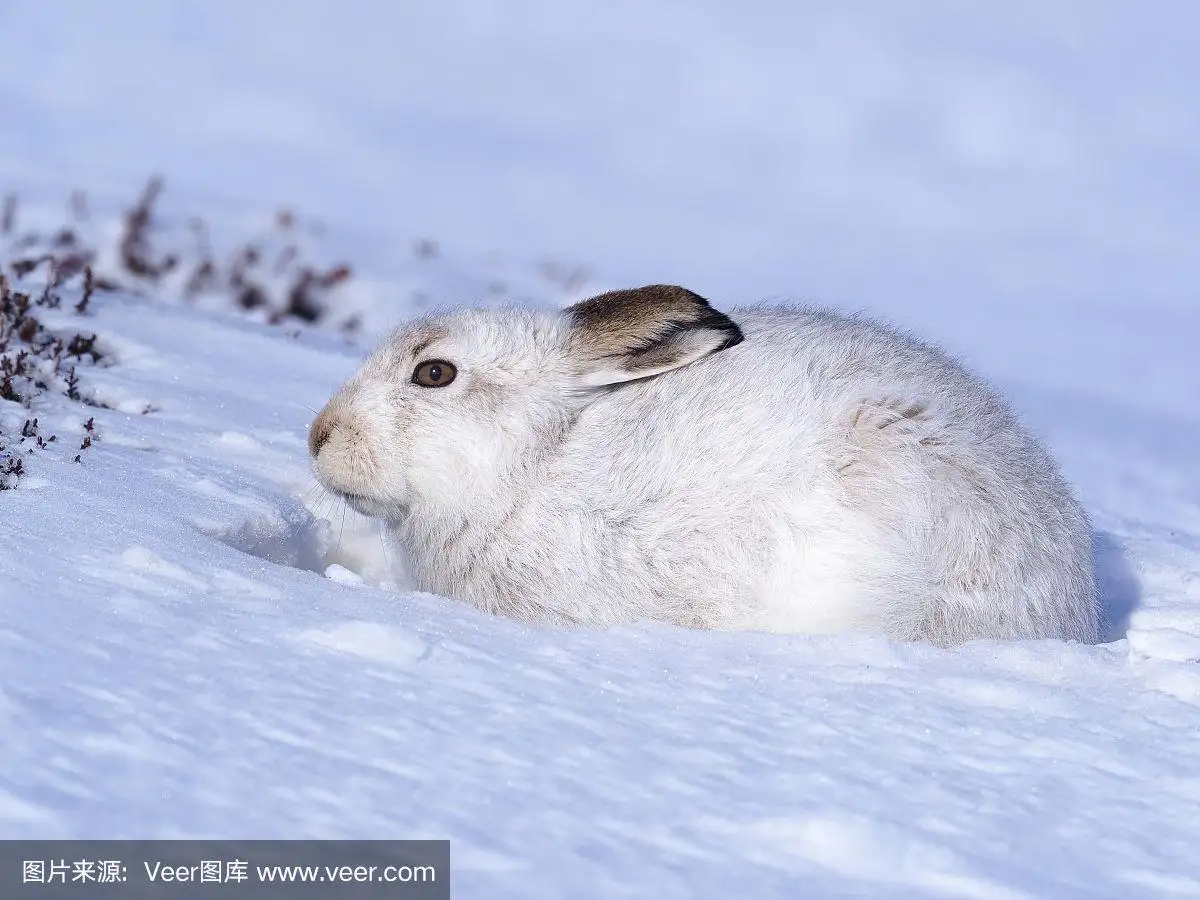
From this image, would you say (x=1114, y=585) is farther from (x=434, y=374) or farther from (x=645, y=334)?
(x=434, y=374)

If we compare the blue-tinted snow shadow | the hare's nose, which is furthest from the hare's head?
the blue-tinted snow shadow

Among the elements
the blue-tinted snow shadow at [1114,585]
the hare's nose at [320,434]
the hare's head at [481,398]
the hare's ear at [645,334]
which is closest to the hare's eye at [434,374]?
the hare's head at [481,398]

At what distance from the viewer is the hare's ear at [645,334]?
16.0ft

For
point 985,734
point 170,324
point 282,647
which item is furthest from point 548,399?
point 170,324

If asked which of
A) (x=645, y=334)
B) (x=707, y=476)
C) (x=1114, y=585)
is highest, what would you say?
(x=645, y=334)

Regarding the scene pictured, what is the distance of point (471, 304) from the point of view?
231 inches

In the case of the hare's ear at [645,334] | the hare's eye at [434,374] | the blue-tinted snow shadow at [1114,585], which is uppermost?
the hare's ear at [645,334]

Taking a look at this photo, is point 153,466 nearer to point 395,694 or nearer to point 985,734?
point 395,694

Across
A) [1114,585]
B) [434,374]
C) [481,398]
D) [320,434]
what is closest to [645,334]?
[481,398]

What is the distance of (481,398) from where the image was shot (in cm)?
512

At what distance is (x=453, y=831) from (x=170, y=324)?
5947 millimetres

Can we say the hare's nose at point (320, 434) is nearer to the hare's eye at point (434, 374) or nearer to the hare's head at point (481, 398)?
the hare's head at point (481, 398)

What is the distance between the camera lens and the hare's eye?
5.16m

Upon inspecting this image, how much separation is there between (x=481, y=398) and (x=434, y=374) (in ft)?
0.64
